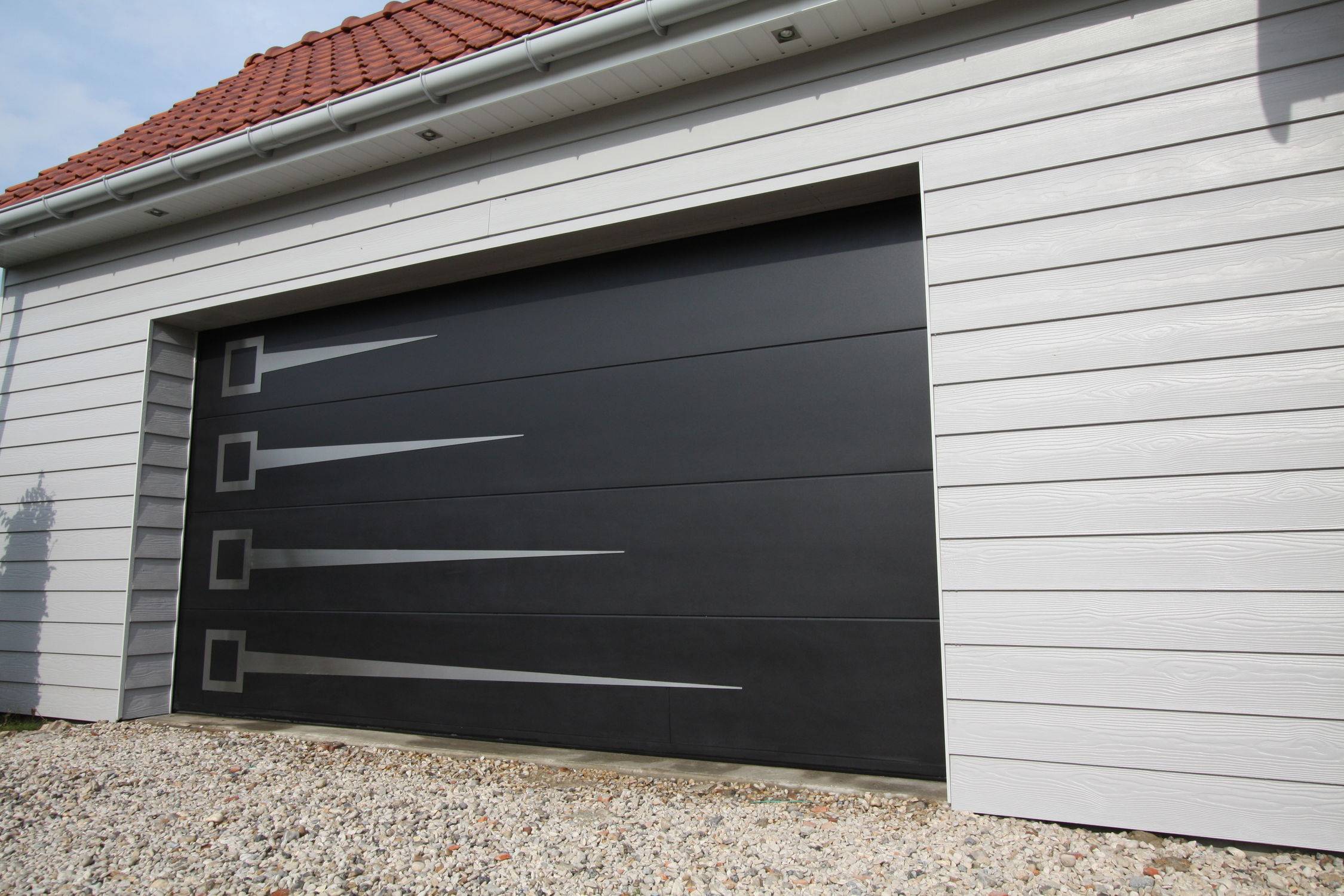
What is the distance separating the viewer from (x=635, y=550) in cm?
353

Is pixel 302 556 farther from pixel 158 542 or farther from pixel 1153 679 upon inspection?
pixel 1153 679

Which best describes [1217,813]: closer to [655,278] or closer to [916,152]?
[916,152]

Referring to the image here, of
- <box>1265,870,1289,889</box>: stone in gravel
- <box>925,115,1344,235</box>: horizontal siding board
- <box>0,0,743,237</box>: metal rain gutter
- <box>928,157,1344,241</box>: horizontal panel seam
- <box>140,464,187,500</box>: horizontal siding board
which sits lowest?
<box>1265,870,1289,889</box>: stone in gravel

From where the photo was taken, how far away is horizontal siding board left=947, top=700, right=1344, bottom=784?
226 centimetres

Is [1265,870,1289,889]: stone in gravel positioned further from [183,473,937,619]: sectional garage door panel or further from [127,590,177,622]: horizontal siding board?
[127,590,177,622]: horizontal siding board

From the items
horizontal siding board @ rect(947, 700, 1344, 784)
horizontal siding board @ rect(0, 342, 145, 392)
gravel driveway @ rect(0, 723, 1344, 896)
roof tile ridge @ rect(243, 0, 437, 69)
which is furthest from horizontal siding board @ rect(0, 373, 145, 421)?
horizontal siding board @ rect(947, 700, 1344, 784)

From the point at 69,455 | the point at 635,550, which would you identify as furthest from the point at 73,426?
the point at 635,550

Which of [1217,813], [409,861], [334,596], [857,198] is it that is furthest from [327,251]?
[1217,813]

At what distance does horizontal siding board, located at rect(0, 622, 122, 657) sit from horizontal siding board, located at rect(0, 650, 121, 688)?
0.03 metres

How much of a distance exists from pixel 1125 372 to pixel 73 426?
220 inches

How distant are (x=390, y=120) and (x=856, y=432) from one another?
2.59m

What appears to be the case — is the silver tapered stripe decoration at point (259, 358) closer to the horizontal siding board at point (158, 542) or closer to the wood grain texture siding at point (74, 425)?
the wood grain texture siding at point (74, 425)

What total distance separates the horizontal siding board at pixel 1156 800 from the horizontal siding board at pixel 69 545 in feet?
14.9

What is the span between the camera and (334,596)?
4.25 metres
